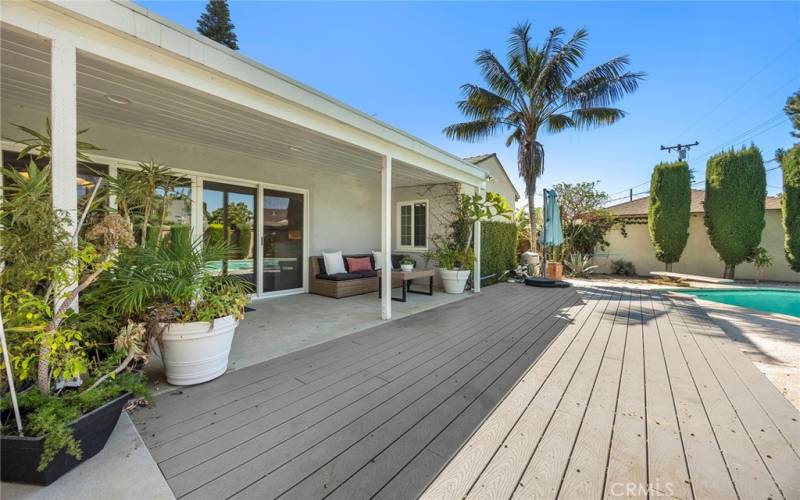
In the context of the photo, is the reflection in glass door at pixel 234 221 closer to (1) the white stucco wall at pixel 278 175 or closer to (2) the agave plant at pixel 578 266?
(1) the white stucco wall at pixel 278 175

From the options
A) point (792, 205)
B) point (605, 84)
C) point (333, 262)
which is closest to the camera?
point (333, 262)

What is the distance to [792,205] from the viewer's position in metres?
8.91

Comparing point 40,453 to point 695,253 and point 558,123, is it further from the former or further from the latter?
point 695,253

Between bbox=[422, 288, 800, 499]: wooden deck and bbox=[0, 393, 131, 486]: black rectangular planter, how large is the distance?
1.80m

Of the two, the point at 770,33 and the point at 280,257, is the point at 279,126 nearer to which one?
the point at 280,257

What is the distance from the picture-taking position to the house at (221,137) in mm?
2033

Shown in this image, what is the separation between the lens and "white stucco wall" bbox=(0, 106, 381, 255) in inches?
165

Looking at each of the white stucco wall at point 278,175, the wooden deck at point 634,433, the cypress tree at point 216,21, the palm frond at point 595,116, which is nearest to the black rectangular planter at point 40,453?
the wooden deck at point 634,433

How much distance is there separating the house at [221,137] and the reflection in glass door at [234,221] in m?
0.02

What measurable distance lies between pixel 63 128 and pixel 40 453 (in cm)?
184

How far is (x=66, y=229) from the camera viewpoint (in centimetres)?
191


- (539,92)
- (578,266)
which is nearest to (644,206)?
(578,266)

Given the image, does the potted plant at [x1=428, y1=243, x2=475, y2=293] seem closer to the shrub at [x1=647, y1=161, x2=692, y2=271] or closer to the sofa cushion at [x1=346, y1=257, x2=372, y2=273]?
the sofa cushion at [x1=346, y1=257, x2=372, y2=273]

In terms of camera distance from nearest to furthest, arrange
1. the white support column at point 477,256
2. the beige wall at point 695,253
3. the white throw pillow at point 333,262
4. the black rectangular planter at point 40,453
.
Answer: the black rectangular planter at point 40,453, the white throw pillow at point 333,262, the white support column at point 477,256, the beige wall at point 695,253
